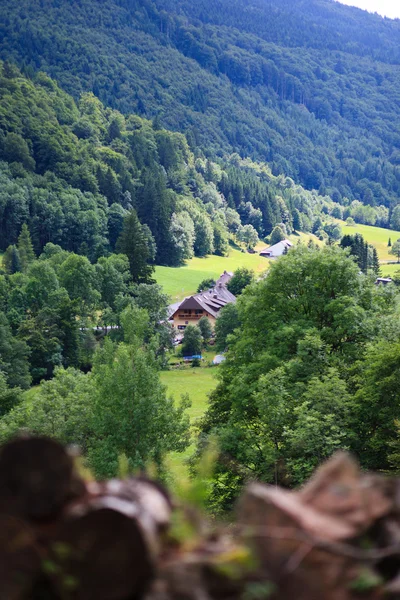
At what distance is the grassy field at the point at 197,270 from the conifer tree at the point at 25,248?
22289 millimetres

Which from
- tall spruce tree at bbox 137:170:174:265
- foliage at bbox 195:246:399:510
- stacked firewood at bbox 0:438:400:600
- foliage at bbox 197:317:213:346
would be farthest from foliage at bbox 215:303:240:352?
stacked firewood at bbox 0:438:400:600

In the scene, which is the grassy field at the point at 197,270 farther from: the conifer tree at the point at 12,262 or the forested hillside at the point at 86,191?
the conifer tree at the point at 12,262

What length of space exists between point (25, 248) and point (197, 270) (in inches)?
1474

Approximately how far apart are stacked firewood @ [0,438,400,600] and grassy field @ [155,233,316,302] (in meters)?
106

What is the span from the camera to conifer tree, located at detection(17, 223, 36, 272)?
364 feet

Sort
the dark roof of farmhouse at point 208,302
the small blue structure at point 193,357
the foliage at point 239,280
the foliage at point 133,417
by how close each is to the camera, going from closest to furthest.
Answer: the foliage at point 133,417 < the small blue structure at point 193,357 < the dark roof of farmhouse at point 208,302 < the foliage at point 239,280

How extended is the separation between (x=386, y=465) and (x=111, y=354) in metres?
18.3

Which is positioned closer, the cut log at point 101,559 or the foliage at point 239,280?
the cut log at point 101,559

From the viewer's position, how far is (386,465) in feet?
73.7

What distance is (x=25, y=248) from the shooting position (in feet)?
381

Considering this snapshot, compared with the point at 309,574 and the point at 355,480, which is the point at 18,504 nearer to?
the point at 309,574

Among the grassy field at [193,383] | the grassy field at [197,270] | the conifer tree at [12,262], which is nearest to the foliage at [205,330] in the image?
the grassy field at [193,383]

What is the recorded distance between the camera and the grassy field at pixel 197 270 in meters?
120

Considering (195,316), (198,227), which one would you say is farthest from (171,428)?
(198,227)
